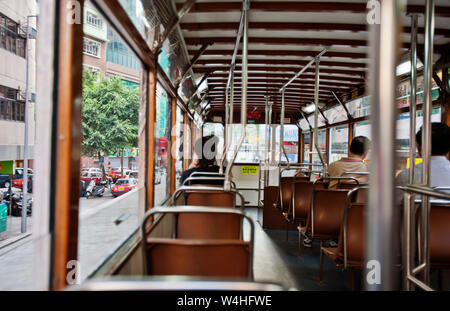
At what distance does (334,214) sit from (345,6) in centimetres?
210

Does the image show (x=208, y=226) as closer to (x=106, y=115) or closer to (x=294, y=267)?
(x=294, y=267)

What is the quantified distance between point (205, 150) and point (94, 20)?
277 cm

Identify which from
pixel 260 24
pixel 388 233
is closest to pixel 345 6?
pixel 260 24

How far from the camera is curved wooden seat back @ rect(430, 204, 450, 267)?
6.88 feet

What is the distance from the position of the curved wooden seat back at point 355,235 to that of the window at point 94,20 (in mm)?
2168

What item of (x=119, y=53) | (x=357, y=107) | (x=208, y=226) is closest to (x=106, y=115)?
(x=119, y=53)

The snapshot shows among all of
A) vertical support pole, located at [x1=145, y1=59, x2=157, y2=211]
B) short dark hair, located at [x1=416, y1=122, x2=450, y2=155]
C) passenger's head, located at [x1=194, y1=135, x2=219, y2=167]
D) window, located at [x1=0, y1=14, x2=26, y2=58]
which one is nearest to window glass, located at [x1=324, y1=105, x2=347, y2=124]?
passenger's head, located at [x1=194, y1=135, x2=219, y2=167]

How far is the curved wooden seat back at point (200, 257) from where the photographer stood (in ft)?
4.45

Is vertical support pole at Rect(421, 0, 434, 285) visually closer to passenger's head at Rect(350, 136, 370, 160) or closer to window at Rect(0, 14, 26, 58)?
passenger's head at Rect(350, 136, 370, 160)

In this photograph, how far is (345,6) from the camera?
2918 millimetres

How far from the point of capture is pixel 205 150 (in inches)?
168

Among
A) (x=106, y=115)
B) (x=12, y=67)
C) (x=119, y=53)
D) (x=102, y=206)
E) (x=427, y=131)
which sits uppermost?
(x=12, y=67)

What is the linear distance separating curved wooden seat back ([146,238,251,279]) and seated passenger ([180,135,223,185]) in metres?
2.55
